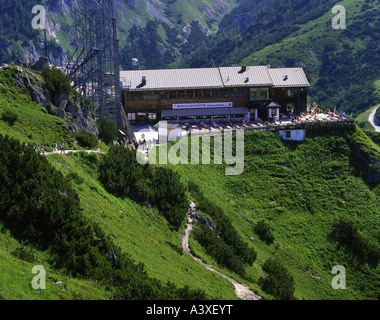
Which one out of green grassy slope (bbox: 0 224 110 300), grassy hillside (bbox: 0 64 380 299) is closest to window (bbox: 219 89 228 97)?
grassy hillside (bbox: 0 64 380 299)

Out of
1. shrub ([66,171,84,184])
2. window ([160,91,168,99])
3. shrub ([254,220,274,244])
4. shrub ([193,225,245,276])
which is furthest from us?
window ([160,91,168,99])

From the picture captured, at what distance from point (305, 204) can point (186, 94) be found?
2833cm

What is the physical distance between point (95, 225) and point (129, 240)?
4.02 m

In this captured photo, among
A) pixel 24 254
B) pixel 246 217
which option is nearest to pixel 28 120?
A: pixel 24 254

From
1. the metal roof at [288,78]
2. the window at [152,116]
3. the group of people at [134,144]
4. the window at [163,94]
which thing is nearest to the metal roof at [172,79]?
the window at [163,94]

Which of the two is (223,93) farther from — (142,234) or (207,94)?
(142,234)

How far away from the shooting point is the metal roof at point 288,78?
6975 cm

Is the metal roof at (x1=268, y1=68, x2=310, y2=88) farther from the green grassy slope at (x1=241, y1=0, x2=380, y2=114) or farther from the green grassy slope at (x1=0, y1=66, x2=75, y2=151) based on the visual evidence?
the green grassy slope at (x1=241, y1=0, x2=380, y2=114)

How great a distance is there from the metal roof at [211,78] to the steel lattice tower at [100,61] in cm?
486

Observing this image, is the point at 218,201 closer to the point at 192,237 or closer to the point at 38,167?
the point at 192,237

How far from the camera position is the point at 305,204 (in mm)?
50375

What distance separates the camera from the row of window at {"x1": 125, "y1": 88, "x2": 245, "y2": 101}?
218 feet

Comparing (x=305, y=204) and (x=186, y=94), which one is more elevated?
(x=186, y=94)

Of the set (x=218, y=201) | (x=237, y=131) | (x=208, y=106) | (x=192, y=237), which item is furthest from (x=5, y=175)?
(x=208, y=106)
